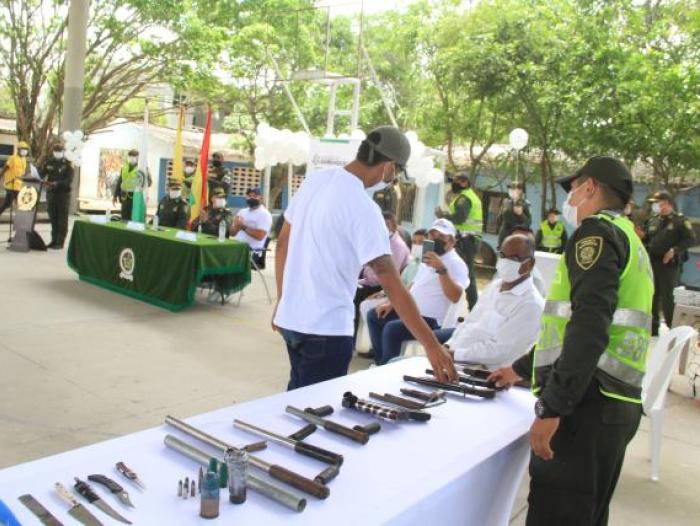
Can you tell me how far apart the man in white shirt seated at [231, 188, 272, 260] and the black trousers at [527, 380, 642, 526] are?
20.7 feet

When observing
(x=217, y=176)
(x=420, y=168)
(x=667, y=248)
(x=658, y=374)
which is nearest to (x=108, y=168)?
(x=217, y=176)

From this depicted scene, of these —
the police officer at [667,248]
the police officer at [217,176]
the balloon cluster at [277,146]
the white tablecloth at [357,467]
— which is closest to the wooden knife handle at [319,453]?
the white tablecloth at [357,467]

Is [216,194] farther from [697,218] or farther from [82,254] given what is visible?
[697,218]

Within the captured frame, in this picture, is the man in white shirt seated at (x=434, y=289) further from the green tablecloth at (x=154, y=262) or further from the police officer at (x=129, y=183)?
the police officer at (x=129, y=183)

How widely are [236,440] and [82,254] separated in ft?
23.6

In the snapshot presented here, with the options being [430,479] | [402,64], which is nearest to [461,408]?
[430,479]

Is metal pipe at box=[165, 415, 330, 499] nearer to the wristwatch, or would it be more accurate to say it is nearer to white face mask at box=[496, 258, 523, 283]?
the wristwatch

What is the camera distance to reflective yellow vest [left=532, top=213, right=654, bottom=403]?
6.39 feet

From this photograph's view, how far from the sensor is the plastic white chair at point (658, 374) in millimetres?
3750

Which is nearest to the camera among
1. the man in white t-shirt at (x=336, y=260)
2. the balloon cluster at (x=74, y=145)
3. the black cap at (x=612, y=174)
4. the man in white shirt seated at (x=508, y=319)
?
the black cap at (x=612, y=174)

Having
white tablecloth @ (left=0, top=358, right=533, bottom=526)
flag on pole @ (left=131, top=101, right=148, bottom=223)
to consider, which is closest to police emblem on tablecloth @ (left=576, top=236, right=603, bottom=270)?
white tablecloth @ (left=0, top=358, right=533, bottom=526)

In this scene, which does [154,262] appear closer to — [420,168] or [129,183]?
[129,183]

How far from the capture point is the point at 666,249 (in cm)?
799

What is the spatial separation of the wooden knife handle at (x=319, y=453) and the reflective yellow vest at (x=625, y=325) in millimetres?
763
